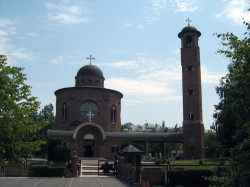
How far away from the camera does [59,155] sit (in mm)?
24844

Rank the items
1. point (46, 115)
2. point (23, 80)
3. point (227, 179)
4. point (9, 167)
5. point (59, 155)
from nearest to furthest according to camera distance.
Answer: point (227, 179) < point (23, 80) < point (9, 167) < point (59, 155) < point (46, 115)

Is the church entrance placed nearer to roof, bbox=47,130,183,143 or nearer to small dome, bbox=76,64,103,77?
roof, bbox=47,130,183,143

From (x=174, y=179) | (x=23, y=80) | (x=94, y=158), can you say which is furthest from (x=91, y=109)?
(x=23, y=80)

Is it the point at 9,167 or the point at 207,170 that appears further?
the point at 9,167

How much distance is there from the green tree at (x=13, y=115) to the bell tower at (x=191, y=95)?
27.1m

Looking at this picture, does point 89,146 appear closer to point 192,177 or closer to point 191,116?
point 191,116

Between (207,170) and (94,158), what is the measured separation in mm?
21849

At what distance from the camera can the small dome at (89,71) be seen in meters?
46.8

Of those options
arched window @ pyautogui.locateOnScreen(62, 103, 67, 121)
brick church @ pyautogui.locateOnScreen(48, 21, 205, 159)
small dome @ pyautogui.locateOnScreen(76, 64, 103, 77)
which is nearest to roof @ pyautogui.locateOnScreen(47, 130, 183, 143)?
brick church @ pyautogui.locateOnScreen(48, 21, 205, 159)

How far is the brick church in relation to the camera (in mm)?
37250

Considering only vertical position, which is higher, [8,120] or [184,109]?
[184,109]

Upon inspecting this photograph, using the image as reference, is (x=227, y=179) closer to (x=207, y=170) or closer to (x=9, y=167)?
(x=207, y=170)

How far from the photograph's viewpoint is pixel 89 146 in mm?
39312

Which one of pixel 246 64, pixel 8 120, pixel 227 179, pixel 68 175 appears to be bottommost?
pixel 68 175
